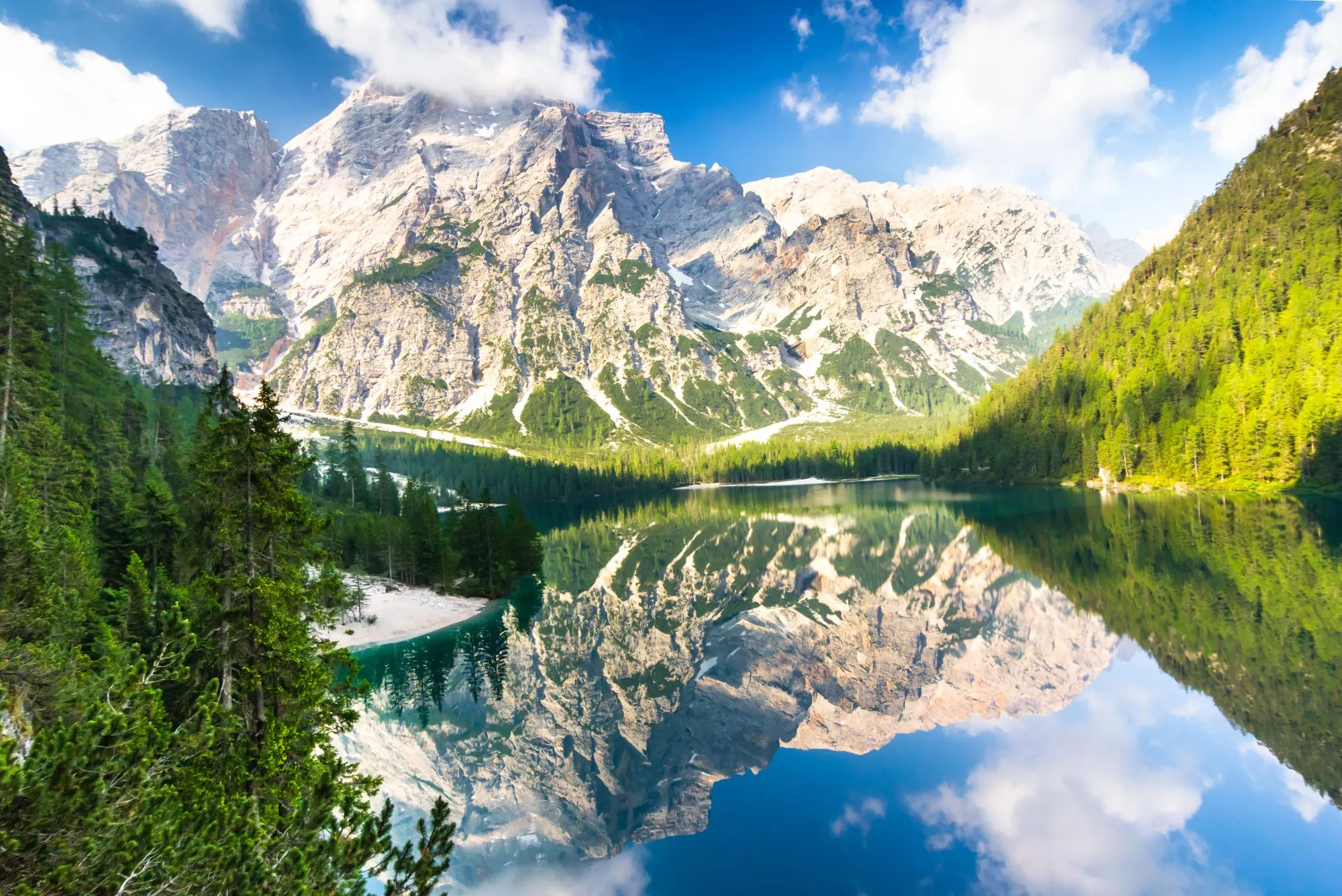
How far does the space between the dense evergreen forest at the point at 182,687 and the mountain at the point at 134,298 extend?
144 metres

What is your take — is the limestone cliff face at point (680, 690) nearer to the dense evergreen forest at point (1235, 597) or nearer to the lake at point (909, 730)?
the lake at point (909, 730)

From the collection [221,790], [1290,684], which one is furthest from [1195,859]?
[221,790]

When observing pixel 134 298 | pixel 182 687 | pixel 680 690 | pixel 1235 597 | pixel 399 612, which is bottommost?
pixel 399 612

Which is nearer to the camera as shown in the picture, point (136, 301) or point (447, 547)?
point (447, 547)

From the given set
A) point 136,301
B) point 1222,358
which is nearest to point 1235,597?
point 1222,358

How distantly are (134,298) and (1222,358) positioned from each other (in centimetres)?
25110

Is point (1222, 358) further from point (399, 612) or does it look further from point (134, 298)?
point (134, 298)

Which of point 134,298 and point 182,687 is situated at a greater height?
point 134,298

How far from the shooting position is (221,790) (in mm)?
10594

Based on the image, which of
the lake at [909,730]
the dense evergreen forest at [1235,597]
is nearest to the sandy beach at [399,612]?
the lake at [909,730]

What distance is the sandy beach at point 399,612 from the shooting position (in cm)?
5369

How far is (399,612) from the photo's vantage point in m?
60.3

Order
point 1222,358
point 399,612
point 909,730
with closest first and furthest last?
point 909,730, point 399,612, point 1222,358

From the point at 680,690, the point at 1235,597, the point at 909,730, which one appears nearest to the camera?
the point at 909,730
